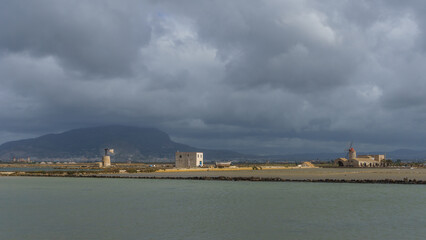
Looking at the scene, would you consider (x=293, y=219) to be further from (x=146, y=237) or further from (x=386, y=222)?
(x=146, y=237)

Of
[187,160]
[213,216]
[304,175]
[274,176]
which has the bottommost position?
[304,175]

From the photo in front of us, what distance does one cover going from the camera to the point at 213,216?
31.2 metres

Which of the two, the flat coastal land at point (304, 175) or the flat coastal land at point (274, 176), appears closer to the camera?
the flat coastal land at point (274, 176)

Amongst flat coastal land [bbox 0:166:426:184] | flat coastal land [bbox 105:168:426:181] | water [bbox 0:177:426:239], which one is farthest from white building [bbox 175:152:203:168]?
water [bbox 0:177:426:239]

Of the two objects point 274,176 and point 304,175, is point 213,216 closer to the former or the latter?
point 274,176

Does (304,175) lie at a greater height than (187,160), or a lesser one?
lesser

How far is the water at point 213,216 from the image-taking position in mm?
24672

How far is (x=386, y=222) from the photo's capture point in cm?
2872

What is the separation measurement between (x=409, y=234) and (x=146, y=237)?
15.5 metres

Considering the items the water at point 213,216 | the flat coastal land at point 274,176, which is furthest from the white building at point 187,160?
the water at point 213,216

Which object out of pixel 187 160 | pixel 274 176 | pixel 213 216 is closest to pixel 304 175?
pixel 274 176

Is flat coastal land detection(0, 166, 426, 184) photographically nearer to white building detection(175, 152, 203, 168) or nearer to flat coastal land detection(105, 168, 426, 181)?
flat coastal land detection(105, 168, 426, 181)

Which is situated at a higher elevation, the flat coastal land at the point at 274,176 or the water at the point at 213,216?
the water at the point at 213,216

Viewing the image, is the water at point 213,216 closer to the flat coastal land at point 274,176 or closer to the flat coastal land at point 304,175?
the flat coastal land at point 274,176
